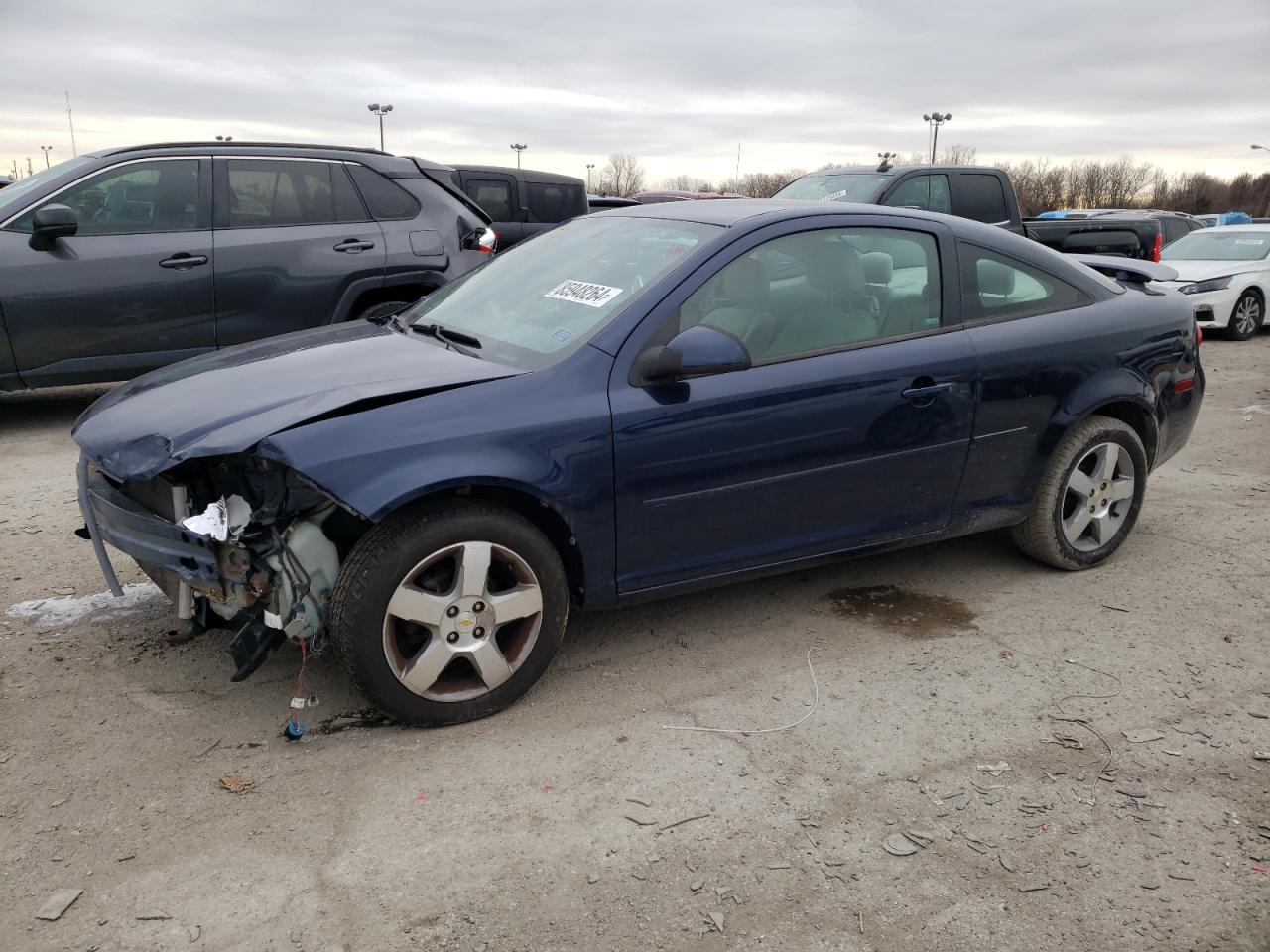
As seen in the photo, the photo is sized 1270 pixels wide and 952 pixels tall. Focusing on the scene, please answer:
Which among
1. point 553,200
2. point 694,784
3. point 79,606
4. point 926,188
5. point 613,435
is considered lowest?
point 694,784

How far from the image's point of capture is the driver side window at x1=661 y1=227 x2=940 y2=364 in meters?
3.69

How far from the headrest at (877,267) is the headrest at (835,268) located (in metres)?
0.03

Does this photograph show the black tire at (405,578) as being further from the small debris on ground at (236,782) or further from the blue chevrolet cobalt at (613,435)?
the small debris on ground at (236,782)

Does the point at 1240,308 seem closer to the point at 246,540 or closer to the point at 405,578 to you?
the point at 405,578

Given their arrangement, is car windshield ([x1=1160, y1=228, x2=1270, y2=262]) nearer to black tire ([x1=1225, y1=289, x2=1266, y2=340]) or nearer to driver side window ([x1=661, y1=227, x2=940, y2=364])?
black tire ([x1=1225, y1=289, x2=1266, y2=340])

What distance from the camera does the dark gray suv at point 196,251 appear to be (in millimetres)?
6613

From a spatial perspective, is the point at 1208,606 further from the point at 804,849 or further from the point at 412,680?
the point at 412,680

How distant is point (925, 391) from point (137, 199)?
18.1ft

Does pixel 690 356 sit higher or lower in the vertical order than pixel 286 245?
lower

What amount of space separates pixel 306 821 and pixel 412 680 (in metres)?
0.53

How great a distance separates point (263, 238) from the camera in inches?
283

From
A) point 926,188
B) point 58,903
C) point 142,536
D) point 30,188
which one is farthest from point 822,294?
point 926,188

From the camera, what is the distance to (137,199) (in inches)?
272

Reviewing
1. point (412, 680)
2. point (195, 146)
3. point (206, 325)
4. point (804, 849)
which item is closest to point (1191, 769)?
point (804, 849)
